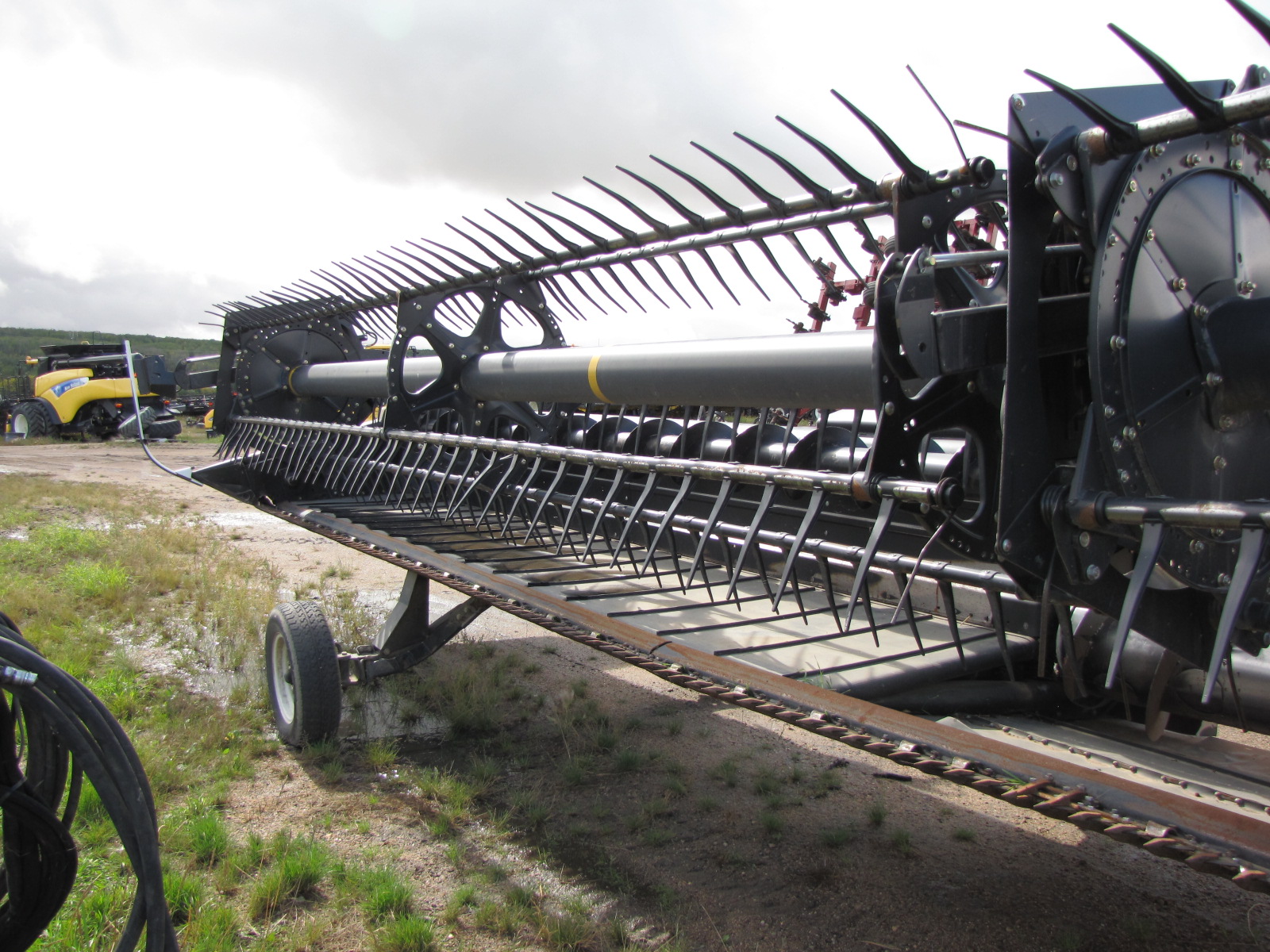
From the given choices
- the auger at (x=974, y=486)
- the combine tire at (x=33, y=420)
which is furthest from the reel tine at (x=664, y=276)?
the combine tire at (x=33, y=420)

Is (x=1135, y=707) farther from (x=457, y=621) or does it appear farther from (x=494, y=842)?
(x=457, y=621)

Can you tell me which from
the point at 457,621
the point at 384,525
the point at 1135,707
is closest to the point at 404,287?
the point at 384,525

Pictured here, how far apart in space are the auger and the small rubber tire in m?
0.02

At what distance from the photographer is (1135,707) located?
2.76 m

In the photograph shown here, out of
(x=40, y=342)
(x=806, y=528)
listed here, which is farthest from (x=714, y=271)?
(x=40, y=342)

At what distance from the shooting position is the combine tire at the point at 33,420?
22781 mm

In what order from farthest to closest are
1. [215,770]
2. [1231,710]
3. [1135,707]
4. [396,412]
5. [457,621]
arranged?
1. [396,412]
2. [457,621]
3. [215,770]
4. [1135,707]
5. [1231,710]

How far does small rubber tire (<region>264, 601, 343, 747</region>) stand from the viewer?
4.02 metres

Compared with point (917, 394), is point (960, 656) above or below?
below

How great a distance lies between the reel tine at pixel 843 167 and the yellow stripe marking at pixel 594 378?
1.48m

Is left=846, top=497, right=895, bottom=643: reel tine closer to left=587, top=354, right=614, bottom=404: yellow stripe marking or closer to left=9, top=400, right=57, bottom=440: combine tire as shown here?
left=587, top=354, right=614, bottom=404: yellow stripe marking

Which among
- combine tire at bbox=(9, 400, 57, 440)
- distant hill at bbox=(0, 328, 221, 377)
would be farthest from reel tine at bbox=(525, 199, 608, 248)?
distant hill at bbox=(0, 328, 221, 377)

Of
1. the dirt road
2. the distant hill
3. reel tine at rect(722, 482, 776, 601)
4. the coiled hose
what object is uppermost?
the distant hill

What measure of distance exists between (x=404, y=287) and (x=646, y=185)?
2330 millimetres
